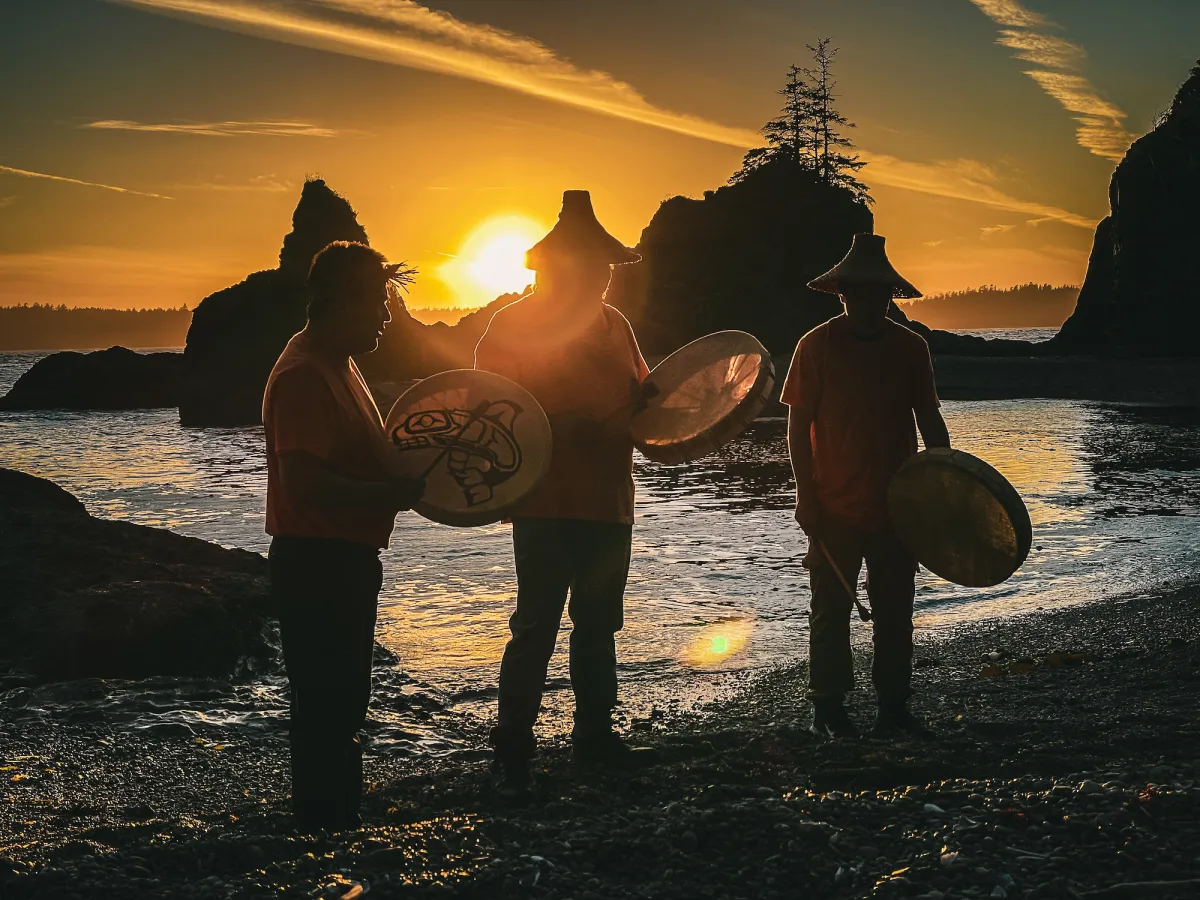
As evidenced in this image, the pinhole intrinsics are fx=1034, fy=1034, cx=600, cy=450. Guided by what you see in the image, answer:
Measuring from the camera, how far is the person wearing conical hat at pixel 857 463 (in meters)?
4.70

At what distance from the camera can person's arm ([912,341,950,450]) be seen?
4.75m

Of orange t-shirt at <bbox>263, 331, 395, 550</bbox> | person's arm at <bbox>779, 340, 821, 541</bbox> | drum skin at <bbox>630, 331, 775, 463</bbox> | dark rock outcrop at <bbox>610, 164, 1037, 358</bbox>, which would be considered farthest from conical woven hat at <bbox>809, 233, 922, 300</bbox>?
dark rock outcrop at <bbox>610, 164, 1037, 358</bbox>

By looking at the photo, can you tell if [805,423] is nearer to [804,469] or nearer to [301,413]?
[804,469]

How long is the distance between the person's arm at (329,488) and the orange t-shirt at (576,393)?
2.99 feet

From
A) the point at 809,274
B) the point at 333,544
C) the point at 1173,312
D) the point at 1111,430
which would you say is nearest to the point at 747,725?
the point at 333,544

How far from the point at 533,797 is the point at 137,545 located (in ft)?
15.4

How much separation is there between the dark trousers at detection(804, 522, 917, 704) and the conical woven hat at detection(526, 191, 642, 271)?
63.3 inches

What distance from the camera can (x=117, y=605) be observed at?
6328 millimetres

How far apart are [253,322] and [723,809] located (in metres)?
70.5

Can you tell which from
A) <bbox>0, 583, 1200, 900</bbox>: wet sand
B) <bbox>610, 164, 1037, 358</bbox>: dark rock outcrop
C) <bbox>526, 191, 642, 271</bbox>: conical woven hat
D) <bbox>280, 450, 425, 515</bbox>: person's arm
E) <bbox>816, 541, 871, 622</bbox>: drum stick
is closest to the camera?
<bbox>0, 583, 1200, 900</bbox>: wet sand

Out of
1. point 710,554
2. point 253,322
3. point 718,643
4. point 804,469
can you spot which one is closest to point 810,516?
point 804,469

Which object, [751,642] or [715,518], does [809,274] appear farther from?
[751,642]

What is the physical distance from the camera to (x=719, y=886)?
3.09m

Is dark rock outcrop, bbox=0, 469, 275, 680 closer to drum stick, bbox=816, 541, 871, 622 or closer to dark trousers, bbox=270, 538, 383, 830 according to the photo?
dark trousers, bbox=270, 538, 383, 830
